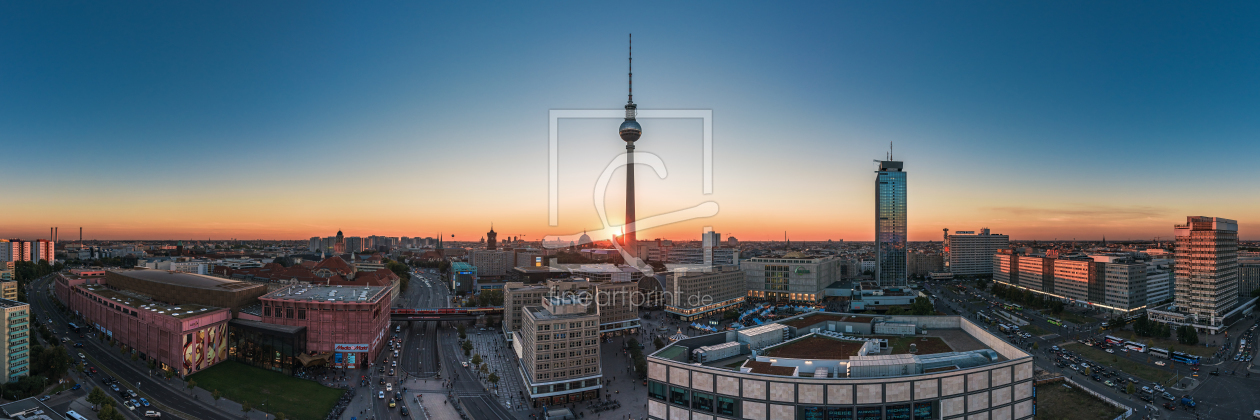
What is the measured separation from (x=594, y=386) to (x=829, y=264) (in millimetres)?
83437

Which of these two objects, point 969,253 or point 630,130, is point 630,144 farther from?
point 969,253

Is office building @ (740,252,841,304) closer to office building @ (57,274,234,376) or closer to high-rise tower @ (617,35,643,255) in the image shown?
high-rise tower @ (617,35,643,255)

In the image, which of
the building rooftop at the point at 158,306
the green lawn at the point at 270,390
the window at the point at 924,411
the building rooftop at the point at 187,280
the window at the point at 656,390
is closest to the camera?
the window at the point at 924,411

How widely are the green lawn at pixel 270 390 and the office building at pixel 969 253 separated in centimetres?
14878

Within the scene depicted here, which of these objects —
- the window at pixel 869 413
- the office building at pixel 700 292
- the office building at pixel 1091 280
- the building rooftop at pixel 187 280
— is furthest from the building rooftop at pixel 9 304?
the office building at pixel 1091 280

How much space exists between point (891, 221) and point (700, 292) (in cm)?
5542

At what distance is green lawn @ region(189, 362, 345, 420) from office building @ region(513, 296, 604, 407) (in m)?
15.6

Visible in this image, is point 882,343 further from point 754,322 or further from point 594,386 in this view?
point 754,322

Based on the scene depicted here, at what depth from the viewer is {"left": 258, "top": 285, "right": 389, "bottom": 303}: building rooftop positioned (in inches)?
2290

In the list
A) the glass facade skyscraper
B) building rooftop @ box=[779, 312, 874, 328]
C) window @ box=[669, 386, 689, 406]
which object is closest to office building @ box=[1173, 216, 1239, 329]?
the glass facade skyscraper

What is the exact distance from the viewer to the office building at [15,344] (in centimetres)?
4519

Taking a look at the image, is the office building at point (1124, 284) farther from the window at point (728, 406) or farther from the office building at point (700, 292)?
the window at point (728, 406)

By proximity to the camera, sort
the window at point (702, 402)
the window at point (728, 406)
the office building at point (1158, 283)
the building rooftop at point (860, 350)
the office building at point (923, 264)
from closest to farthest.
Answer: the window at point (728, 406) < the building rooftop at point (860, 350) < the window at point (702, 402) < the office building at point (1158, 283) < the office building at point (923, 264)

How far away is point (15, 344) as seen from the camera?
45.8m
